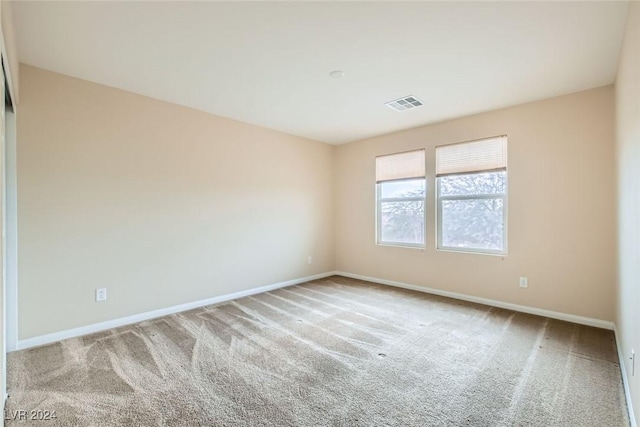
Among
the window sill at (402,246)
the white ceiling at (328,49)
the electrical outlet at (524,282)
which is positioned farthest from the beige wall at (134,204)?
the electrical outlet at (524,282)

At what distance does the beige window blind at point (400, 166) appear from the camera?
4.49 meters

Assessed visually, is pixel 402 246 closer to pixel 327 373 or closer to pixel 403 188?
pixel 403 188

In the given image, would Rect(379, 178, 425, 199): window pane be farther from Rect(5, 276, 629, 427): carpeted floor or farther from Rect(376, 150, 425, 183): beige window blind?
Rect(5, 276, 629, 427): carpeted floor

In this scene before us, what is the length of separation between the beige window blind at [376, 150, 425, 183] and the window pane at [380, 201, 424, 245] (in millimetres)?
434

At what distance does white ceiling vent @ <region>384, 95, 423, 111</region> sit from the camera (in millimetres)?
3371

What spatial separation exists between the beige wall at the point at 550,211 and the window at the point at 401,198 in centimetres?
19

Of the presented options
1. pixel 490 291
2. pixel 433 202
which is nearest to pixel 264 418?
pixel 490 291

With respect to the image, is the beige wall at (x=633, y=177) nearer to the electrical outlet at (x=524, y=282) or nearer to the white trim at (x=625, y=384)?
the white trim at (x=625, y=384)

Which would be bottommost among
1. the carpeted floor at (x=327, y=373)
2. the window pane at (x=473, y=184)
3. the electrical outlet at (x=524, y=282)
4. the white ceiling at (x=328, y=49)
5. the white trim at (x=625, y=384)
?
the carpeted floor at (x=327, y=373)

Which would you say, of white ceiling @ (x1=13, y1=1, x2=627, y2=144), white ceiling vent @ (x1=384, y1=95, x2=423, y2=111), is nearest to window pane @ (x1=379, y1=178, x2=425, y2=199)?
white ceiling vent @ (x1=384, y1=95, x2=423, y2=111)

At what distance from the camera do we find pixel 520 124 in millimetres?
3539

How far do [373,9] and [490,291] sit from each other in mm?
3535

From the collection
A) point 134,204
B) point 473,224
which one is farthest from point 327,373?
point 473,224

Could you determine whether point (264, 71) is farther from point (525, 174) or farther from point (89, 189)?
point (525, 174)
